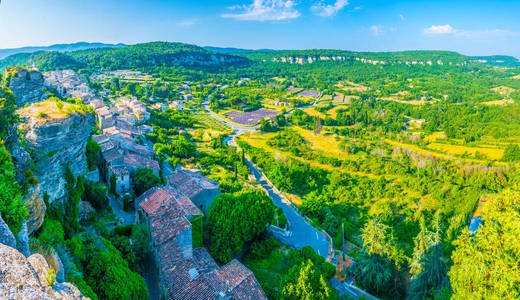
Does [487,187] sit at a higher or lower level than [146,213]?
lower

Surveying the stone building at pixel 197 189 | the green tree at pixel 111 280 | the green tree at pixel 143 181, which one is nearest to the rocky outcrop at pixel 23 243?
the green tree at pixel 111 280

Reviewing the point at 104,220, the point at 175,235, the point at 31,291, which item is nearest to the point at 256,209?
the point at 175,235

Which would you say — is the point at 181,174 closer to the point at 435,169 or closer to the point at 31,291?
the point at 31,291

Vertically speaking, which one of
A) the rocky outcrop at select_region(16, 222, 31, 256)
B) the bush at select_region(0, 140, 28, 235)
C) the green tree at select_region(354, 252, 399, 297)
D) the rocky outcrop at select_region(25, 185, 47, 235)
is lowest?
the green tree at select_region(354, 252, 399, 297)

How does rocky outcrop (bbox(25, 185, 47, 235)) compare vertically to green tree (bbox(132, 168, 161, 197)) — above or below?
above

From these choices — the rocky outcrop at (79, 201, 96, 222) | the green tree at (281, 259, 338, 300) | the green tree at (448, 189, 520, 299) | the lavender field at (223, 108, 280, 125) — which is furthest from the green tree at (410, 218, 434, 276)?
the lavender field at (223, 108, 280, 125)

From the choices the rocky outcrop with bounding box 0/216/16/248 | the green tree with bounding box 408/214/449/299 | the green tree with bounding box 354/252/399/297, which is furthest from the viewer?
the green tree with bounding box 354/252/399/297

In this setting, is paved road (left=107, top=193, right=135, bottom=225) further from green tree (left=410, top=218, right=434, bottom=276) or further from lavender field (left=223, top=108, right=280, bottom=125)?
lavender field (left=223, top=108, right=280, bottom=125)

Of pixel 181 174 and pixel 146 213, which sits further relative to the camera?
pixel 181 174
